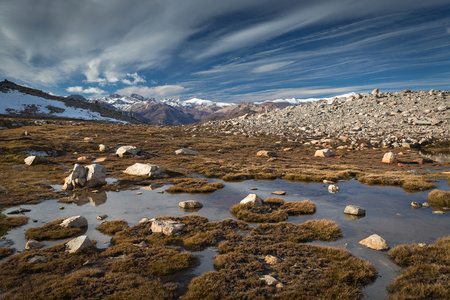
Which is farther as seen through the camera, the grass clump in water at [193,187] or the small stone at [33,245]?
the grass clump in water at [193,187]

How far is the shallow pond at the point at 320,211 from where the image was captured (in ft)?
42.1

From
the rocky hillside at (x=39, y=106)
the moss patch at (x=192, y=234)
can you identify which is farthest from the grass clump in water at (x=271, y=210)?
the rocky hillside at (x=39, y=106)

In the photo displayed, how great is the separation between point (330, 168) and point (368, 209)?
17.8 meters

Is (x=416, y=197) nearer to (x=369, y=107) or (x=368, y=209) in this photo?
(x=368, y=209)

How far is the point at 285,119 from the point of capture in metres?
99.0

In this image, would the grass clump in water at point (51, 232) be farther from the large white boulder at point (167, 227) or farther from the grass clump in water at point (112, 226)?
the large white boulder at point (167, 227)

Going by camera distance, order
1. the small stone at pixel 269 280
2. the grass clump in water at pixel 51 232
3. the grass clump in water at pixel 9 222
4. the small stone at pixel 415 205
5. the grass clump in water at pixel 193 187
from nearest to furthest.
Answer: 1. the small stone at pixel 269 280
2. the grass clump in water at pixel 51 232
3. the grass clump in water at pixel 9 222
4. the small stone at pixel 415 205
5. the grass clump in water at pixel 193 187

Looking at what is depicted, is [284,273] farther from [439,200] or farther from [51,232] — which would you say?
[439,200]

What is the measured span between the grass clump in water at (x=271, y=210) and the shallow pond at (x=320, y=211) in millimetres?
783

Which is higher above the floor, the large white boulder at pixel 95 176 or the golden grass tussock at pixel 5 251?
the large white boulder at pixel 95 176

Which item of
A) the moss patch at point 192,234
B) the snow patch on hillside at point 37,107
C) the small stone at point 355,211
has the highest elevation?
the snow patch on hillside at point 37,107

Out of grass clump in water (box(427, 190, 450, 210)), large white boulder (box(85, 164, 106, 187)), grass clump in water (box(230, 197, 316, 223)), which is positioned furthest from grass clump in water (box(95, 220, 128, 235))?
grass clump in water (box(427, 190, 450, 210))

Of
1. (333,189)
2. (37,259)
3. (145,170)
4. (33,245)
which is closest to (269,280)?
(37,259)

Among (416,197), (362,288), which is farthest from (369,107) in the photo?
(362,288)
